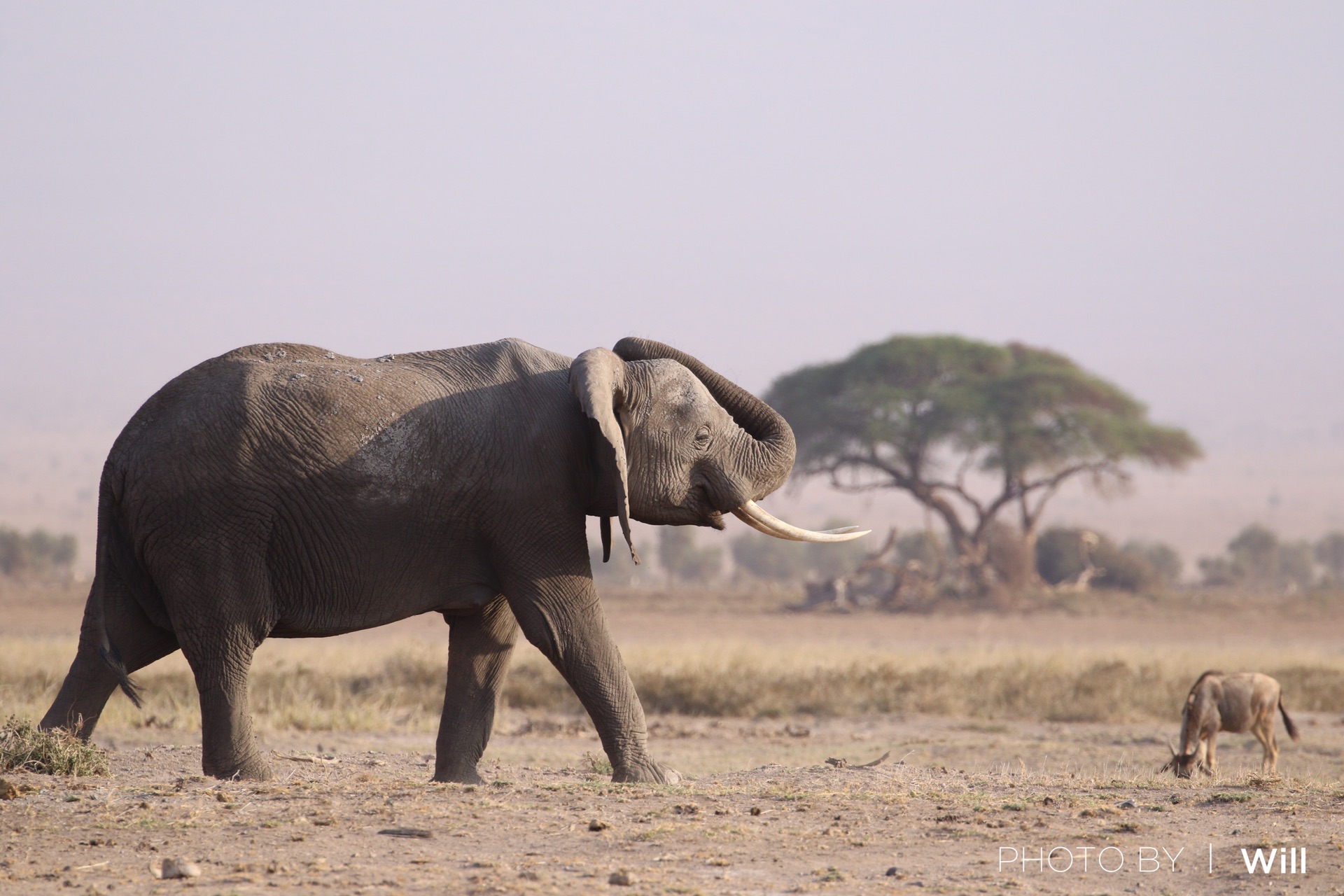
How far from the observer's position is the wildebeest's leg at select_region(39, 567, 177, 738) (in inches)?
303

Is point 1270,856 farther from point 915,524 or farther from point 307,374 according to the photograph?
point 915,524

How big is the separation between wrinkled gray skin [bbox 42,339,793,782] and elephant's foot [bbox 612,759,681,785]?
0.04 feet

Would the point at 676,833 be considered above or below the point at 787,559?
below

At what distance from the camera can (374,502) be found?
7402mm

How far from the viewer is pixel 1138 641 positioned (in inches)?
1141

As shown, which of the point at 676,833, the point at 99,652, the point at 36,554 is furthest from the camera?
the point at 36,554

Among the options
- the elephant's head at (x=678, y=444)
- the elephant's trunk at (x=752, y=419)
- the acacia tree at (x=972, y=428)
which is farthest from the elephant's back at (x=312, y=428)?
the acacia tree at (x=972, y=428)

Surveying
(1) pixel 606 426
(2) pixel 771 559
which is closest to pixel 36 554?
(2) pixel 771 559

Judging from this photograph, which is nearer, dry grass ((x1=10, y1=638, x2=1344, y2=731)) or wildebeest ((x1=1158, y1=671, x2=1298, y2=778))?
wildebeest ((x1=1158, y1=671, x2=1298, y2=778))

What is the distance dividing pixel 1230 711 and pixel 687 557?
56836mm

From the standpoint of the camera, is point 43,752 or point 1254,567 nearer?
point 43,752

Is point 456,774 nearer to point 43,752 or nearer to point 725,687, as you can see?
point 43,752

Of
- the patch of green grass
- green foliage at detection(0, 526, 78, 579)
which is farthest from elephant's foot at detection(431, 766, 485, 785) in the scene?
green foliage at detection(0, 526, 78, 579)

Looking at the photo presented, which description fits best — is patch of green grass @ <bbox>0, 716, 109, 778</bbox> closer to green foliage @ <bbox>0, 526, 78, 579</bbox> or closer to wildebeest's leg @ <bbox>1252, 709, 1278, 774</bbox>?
wildebeest's leg @ <bbox>1252, 709, 1278, 774</bbox>
